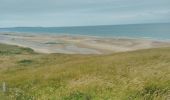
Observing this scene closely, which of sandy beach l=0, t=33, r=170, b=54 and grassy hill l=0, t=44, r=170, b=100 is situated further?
sandy beach l=0, t=33, r=170, b=54

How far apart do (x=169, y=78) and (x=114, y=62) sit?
8.90 meters

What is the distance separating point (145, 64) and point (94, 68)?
10.4 ft

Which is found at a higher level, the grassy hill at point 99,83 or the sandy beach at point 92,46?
the grassy hill at point 99,83

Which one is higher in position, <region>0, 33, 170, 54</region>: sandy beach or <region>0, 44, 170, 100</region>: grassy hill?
<region>0, 44, 170, 100</region>: grassy hill

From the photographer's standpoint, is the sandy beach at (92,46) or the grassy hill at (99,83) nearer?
the grassy hill at (99,83)

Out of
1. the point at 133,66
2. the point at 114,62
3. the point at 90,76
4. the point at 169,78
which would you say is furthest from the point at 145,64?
the point at 169,78

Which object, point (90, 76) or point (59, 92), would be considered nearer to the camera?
point (59, 92)

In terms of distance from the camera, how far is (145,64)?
2578 cm

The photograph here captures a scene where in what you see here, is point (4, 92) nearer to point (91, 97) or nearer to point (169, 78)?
point (91, 97)

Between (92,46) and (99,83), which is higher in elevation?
(99,83)

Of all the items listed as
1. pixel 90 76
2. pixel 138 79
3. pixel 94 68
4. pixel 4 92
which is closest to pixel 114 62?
pixel 94 68

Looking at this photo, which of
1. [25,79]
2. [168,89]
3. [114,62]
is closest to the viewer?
[168,89]

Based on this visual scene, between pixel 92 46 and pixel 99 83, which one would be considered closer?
pixel 99 83

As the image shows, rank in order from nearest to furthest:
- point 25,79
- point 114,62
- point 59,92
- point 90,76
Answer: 1. point 59,92
2. point 90,76
3. point 25,79
4. point 114,62
